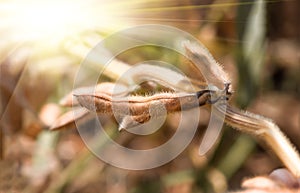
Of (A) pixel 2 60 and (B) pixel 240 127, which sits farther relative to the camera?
(A) pixel 2 60

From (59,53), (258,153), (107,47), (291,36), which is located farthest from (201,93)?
(291,36)

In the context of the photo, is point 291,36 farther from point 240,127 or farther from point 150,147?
point 240,127

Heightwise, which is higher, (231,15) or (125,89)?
(231,15)

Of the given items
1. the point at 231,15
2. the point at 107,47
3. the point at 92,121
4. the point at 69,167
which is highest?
the point at 231,15

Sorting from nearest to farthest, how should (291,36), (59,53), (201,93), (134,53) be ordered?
(201,93) < (59,53) < (134,53) < (291,36)

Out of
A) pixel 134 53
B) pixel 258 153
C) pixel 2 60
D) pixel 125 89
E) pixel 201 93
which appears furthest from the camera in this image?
pixel 258 153

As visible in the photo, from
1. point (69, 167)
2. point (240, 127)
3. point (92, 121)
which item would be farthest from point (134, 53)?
point (240, 127)
